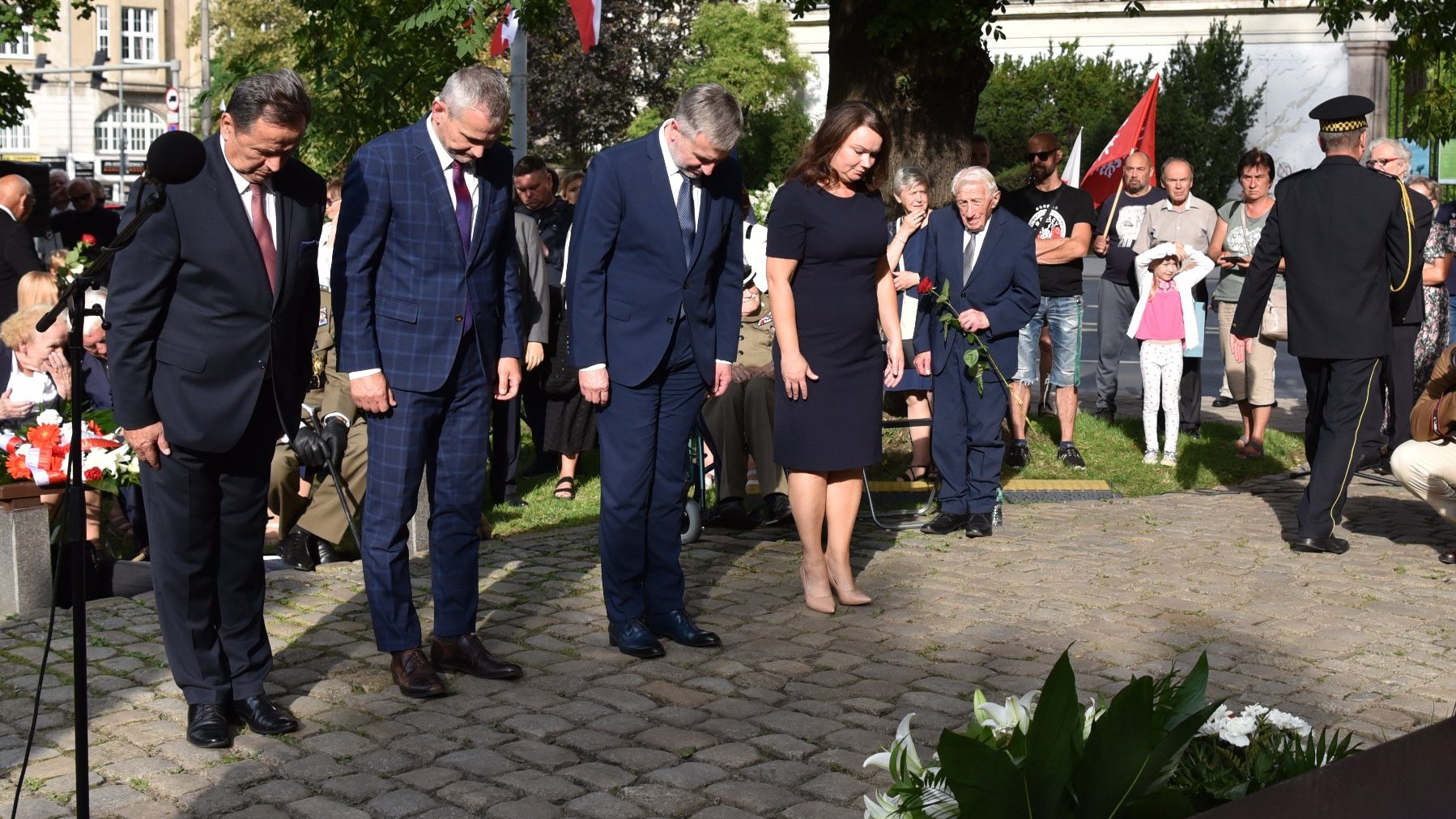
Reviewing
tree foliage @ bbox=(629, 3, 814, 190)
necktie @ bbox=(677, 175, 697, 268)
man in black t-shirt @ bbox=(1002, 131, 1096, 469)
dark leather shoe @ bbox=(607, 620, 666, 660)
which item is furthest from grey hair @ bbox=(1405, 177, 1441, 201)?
tree foliage @ bbox=(629, 3, 814, 190)

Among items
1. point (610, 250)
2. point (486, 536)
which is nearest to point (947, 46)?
→ point (486, 536)

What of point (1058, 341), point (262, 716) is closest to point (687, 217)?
point (262, 716)

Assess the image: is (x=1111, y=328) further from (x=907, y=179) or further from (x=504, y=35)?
(x=504, y=35)

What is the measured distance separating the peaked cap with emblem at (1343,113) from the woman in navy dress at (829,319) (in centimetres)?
291

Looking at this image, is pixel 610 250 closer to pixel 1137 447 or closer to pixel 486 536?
pixel 486 536

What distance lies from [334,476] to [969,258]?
4.33 metres

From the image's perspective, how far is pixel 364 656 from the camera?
6.17 m

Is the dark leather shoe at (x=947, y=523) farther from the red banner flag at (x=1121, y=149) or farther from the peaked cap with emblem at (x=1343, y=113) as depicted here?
the red banner flag at (x=1121, y=149)

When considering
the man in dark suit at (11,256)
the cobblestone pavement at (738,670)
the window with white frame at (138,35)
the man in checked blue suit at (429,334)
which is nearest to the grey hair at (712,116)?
the man in checked blue suit at (429,334)

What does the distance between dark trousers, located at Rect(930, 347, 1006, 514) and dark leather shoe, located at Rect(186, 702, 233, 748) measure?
15.5ft

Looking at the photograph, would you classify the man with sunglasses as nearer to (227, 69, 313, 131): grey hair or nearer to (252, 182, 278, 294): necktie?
(252, 182, 278, 294): necktie

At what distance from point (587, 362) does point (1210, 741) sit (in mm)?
3455

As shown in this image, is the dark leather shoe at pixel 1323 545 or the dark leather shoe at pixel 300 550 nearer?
the dark leather shoe at pixel 300 550

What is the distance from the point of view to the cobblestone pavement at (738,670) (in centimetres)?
474
